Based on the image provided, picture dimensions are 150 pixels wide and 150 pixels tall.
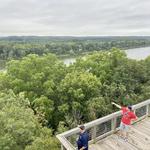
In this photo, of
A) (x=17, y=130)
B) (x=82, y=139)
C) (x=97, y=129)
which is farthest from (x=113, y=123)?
(x=17, y=130)

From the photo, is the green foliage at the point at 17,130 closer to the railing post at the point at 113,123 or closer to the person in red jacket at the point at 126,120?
the railing post at the point at 113,123

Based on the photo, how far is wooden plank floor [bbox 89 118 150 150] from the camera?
7.09 meters

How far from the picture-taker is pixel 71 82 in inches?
778

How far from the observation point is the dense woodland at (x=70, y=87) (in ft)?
60.2

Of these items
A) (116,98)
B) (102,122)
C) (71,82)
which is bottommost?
(116,98)

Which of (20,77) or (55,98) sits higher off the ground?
(20,77)

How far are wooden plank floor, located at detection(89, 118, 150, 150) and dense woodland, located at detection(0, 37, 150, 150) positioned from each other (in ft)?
19.9

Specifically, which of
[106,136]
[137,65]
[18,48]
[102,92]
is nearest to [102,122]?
[106,136]

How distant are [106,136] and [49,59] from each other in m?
16.5

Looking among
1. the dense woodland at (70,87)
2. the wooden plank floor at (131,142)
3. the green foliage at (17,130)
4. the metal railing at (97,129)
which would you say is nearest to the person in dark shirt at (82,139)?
the metal railing at (97,129)

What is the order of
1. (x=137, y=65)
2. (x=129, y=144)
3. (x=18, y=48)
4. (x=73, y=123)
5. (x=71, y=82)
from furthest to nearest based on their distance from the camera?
(x=18, y=48), (x=137, y=65), (x=71, y=82), (x=73, y=123), (x=129, y=144)

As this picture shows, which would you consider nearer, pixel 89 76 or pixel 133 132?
pixel 133 132

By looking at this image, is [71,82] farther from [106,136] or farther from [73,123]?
[106,136]

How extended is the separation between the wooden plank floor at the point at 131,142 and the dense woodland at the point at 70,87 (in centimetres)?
606
